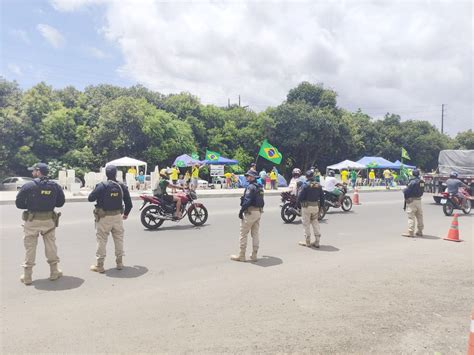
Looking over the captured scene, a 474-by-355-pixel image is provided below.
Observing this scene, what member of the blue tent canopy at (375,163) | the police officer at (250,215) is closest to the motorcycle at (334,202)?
the police officer at (250,215)

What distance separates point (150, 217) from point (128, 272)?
163 inches

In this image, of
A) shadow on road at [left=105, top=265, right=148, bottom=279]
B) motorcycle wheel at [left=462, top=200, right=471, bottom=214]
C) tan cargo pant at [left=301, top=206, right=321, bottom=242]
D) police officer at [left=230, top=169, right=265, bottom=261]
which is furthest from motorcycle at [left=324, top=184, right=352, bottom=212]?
shadow on road at [left=105, top=265, right=148, bottom=279]

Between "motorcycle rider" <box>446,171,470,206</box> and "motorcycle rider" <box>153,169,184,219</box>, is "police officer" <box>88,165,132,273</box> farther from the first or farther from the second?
"motorcycle rider" <box>446,171,470,206</box>

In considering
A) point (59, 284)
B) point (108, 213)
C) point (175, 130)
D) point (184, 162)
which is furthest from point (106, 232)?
point (175, 130)

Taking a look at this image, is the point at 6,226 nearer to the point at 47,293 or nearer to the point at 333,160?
the point at 47,293

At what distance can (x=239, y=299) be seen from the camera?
17.5ft

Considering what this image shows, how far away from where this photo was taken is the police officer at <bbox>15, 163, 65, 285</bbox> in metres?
5.79

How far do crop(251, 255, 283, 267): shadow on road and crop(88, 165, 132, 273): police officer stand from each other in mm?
2420

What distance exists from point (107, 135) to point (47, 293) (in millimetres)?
27408

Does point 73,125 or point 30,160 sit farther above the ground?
point 73,125

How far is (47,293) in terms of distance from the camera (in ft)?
17.7

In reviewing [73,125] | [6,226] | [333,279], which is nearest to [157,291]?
[333,279]

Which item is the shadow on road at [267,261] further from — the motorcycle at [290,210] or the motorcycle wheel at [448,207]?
the motorcycle wheel at [448,207]

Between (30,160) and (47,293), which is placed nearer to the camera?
(47,293)
